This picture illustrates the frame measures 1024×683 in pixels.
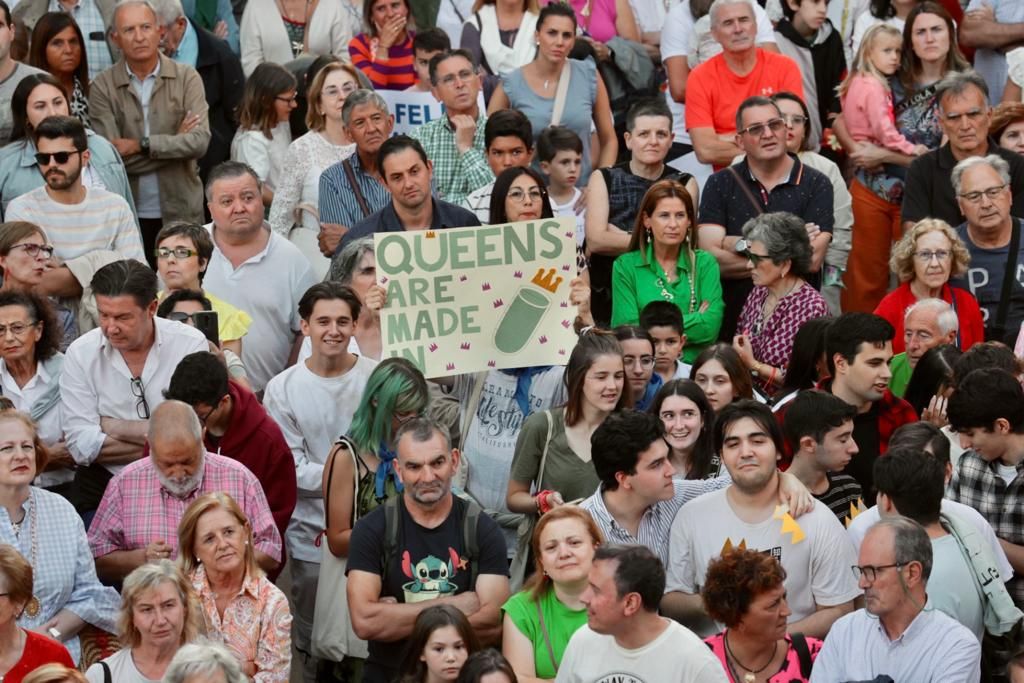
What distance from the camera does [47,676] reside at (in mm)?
7227

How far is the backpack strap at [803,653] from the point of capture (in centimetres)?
759

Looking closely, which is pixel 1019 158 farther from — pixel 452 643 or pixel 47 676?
pixel 47 676

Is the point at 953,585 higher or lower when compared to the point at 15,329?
lower

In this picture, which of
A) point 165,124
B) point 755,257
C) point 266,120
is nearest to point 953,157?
point 755,257

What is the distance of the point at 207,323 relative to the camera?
32.0 ft

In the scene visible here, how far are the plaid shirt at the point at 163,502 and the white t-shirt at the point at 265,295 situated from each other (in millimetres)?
2220

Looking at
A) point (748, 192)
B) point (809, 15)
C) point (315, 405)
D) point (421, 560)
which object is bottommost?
point (421, 560)

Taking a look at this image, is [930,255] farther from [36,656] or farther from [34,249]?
[36,656]

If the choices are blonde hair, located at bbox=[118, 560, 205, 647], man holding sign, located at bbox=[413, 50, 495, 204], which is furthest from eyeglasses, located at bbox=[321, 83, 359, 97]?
blonde hair, located at bbox=[118, 560, 205, 647]

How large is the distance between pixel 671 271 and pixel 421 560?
122 inches

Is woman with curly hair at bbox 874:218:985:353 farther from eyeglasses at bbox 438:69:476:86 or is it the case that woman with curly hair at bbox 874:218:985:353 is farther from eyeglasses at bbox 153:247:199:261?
eyeglasses at bbox 153:247:199:261

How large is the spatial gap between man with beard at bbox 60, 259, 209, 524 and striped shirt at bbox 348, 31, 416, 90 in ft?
15.2

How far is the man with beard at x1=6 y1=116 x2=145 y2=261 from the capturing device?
10.8 metres

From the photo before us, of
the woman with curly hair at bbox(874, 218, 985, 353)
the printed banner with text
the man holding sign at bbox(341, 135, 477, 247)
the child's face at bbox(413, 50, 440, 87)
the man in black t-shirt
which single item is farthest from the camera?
the child's face at bbox(413, 50, 440, 87)
